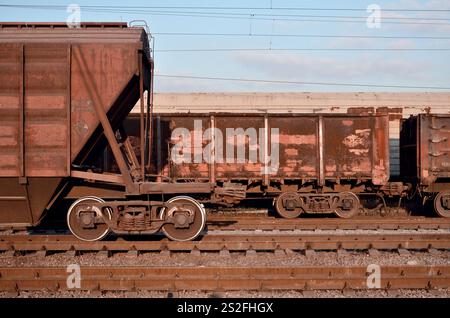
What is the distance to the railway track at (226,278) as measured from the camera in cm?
594

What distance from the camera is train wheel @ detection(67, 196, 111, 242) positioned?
8.49m

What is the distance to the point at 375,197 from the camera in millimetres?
14469

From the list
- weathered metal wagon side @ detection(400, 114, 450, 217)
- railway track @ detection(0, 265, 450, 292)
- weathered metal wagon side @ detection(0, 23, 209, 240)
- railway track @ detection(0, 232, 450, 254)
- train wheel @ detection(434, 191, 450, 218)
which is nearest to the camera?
railway track @ detection(0, 265, 450, 292)

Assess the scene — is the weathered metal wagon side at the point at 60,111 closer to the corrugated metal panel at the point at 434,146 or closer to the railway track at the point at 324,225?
the railway track at the point at 324,225

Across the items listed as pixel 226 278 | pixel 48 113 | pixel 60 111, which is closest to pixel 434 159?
pixel 226 278

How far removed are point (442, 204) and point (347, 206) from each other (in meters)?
3.23

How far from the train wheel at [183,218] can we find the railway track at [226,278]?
2339 mm

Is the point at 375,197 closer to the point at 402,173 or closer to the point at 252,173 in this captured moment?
the point at 402,173

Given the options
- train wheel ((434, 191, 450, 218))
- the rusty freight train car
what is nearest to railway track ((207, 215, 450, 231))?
the rusty freight train car

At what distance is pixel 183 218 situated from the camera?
857 cm

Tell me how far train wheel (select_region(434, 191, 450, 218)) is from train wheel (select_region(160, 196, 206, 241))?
338 inches

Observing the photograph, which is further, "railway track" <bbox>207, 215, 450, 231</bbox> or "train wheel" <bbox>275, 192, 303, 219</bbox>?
"train wheel" <bbox>275, 192, 303, 219</bbox>

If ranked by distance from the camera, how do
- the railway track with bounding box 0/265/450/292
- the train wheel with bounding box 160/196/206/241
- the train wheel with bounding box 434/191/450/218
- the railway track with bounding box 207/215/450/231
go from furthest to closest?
the train wheel with bounding box 434/191/450/218
the railway track with bounding box 207/215/450/231
the train wheel with bounding box 160/196/206/241
the railway track with bounding box 0/265/450/292

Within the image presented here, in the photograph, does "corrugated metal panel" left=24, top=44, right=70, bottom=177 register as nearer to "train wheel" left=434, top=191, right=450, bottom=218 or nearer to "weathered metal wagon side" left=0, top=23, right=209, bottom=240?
"weathered metal wagon side" left=0, top=23, right=209, bottom=240
